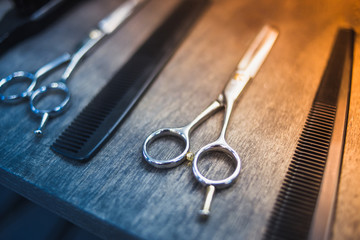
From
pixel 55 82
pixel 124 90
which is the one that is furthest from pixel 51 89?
pixel 124 90

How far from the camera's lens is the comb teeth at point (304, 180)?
53 cm

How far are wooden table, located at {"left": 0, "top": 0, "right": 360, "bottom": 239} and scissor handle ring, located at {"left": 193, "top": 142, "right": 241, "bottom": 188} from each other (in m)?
0.02

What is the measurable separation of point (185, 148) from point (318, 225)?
0.28m

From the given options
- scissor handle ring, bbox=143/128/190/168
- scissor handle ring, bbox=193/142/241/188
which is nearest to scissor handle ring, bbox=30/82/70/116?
scissor handle ring, bbox=143/128/190/168

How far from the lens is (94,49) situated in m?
0.89

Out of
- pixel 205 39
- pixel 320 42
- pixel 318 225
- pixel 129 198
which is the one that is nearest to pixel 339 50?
pixel 320 42

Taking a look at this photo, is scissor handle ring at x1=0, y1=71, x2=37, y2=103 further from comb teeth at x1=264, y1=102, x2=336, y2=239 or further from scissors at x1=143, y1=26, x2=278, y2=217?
comb teeth at x1=264, y1=102, x2=336, y2=239

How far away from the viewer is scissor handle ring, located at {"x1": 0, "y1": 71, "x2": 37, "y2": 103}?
2.40ft

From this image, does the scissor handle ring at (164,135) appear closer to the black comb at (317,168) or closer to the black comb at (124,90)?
the black comb at (124,90)

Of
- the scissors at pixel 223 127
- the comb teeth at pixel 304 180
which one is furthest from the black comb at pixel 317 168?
the scissors at pixel 223 127

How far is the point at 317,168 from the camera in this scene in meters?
0.59

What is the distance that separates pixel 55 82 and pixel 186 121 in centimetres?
36

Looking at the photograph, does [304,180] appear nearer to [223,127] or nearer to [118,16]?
[223,127]

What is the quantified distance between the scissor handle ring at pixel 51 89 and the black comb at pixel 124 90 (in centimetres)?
5
